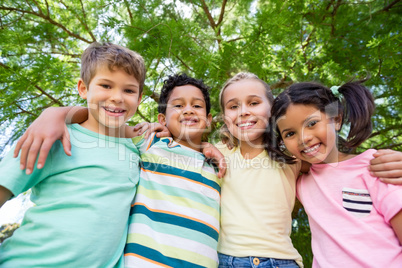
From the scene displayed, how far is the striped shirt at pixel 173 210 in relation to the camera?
0.98 metres

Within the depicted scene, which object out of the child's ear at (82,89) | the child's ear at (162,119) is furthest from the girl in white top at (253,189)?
the child's ear at (82,89)

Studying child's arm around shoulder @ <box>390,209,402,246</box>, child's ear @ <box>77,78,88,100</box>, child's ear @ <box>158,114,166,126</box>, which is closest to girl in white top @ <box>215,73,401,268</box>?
child's arm around shoulder @ <box>390,209,402,246</box>

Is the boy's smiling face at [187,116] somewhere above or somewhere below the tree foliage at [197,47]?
below

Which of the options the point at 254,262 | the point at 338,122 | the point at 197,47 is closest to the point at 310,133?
the point at 338,122

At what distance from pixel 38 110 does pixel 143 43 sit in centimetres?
81

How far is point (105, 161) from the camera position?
1041mm

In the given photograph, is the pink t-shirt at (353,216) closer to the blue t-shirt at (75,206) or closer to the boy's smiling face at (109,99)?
the blue t-shirt at (75,206)

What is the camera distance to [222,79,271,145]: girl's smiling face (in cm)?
133

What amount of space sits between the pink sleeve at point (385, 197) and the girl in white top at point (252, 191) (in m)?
0.34

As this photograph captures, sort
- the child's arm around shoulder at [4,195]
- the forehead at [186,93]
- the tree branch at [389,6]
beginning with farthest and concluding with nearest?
the tree branch at [389,6]
the forehead at [186,93]
the child's arm around shoulder at [4,195]

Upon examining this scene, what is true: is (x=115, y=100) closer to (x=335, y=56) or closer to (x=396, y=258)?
(x=396, y=258)

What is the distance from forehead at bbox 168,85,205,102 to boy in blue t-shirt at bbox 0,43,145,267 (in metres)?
0.28

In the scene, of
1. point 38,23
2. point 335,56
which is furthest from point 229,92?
point 38,23

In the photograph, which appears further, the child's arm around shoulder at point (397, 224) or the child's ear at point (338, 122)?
the child's ear at point (338, 122)
